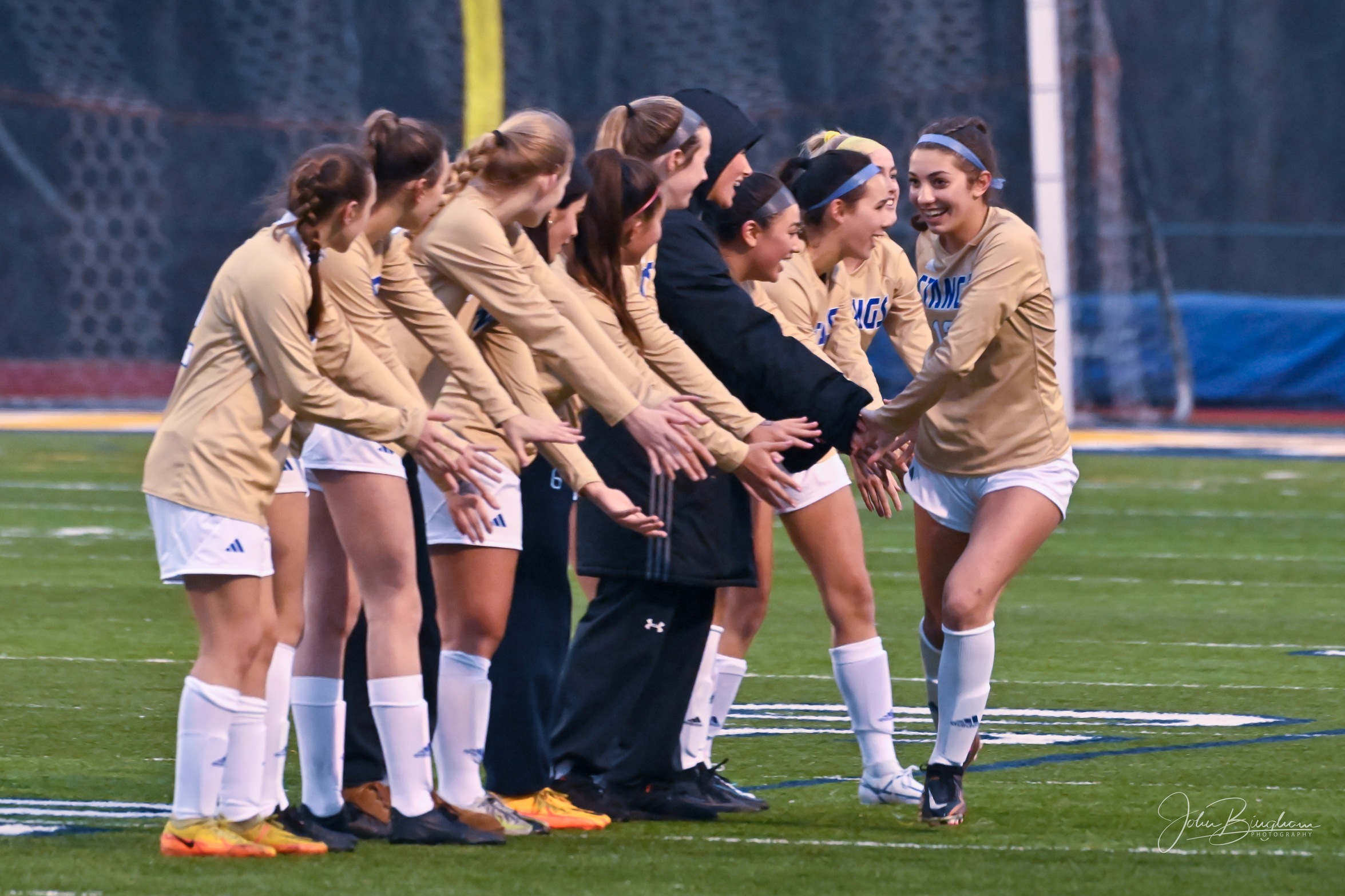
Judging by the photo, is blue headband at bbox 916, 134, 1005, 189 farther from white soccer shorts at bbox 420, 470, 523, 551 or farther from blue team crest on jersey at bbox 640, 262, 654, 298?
white soccer shorts at bbox 420, 470, 523, 551

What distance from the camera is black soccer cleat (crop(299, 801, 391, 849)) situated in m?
5.38

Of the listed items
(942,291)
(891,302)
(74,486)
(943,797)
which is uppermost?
(942,291)

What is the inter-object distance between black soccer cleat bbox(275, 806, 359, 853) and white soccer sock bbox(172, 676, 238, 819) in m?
0.28

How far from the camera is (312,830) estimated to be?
5.29 meters

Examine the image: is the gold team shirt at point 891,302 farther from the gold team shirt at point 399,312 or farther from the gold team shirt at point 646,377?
the gold team shirt at point 399,312

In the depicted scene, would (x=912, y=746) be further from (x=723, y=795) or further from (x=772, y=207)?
(x=772, y=207)

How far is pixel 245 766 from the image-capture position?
201 inches

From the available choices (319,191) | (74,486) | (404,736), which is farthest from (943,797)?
(74,486)

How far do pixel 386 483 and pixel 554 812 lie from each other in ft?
3.17

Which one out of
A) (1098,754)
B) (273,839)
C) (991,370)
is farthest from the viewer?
(1098,754)

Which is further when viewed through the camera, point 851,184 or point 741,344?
point 851,184

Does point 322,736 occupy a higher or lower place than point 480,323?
lower

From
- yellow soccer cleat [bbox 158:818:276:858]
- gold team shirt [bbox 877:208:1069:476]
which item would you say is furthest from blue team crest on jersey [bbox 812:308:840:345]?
yellow soccer cleat [bbox 158:818:276:858]

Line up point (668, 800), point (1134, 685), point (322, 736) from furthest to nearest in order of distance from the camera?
point (1134, 685) < point (668, 800) < point (322, 736)
